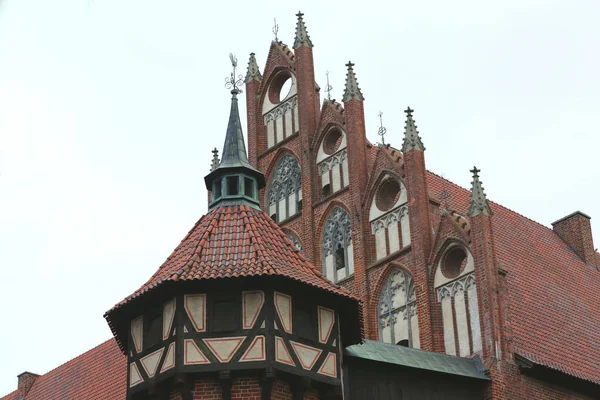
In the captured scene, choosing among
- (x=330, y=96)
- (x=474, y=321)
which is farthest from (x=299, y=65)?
(x=474, y=321)

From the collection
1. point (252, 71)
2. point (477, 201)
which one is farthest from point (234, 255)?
point (252, 71)

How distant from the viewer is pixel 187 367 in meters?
21.0

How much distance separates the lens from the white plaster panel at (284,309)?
21.6 meters

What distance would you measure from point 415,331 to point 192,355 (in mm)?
7259

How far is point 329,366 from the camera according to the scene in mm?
22016

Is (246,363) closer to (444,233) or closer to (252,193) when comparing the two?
(252,193)

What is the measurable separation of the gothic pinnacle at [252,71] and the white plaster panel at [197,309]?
1282cm

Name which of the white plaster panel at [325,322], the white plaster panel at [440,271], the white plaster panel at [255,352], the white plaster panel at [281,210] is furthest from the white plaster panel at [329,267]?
the white plaster panel at [255,352]

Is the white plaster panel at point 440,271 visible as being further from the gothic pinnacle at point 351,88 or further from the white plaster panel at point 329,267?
the gothic pinnacle at point 351,88

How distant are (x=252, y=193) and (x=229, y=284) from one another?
11.0ft

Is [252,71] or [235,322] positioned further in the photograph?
[252,71]

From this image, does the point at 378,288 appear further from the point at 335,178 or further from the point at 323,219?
the point at 335,178

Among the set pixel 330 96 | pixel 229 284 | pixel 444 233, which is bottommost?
pixel 229 284

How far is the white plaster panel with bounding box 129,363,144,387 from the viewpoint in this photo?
2209cm
